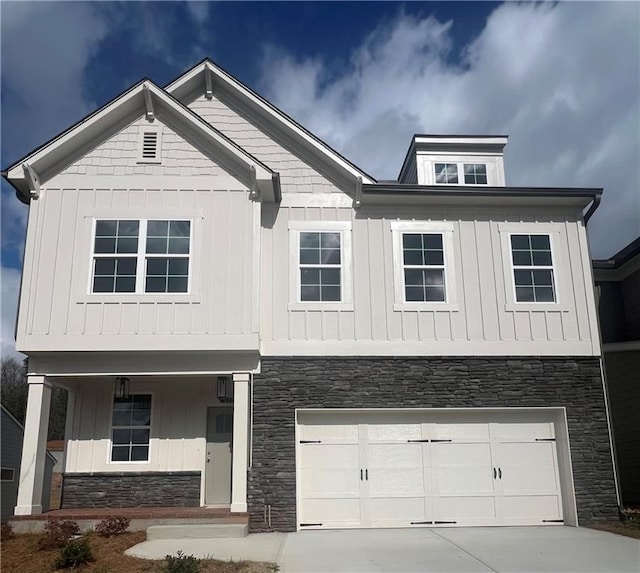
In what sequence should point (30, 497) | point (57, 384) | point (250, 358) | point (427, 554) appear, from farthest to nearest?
point (57, 384)
point (250, 358)
point (30, 497)
point (427, 554)

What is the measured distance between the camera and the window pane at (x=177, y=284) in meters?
11.0

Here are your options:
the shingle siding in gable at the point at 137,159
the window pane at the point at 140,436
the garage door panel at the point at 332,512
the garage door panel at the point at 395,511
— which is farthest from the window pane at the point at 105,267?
the garage door panel at the point at 395,511

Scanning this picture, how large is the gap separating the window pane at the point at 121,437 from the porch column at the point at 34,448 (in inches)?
65.3

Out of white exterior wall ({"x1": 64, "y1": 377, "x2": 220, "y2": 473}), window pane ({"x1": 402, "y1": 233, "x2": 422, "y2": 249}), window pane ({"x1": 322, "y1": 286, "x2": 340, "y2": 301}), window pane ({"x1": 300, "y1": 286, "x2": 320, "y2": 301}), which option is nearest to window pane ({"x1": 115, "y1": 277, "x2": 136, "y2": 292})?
white exterior wall ({"x1": 64, "y1": 377, "x2": 220, "y2": 473})

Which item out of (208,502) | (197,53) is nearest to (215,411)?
(208,502)

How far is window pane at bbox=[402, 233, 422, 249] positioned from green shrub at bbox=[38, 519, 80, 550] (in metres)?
7.65

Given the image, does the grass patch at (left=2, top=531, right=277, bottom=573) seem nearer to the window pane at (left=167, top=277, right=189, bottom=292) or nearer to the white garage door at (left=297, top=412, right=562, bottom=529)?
the white garage door at (left=297, top=412, right=562, bottom=529)

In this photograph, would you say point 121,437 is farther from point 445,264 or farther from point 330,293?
point 445,264

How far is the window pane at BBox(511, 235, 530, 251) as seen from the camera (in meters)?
12.3

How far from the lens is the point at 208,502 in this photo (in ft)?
39.6

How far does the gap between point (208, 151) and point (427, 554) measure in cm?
802

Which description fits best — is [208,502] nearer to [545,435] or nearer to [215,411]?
[215,411]

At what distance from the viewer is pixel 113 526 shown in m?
9.61

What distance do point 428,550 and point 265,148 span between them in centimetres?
841
